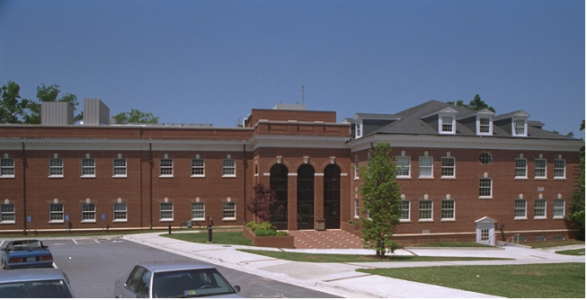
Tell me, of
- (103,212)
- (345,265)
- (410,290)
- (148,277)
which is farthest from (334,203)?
(148,277)

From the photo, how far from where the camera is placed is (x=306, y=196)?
135 ft

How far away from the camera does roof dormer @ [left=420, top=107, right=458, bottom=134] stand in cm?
3778

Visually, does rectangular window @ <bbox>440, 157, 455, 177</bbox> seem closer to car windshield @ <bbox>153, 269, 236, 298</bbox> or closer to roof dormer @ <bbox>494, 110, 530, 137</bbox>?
roof dormer @ <bbox>494, 110, 530, 137</bbox>

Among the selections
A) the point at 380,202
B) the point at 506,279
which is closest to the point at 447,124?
the point at 380,202

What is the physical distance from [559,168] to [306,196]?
20.1m

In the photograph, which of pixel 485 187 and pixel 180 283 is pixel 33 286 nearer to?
pixel 180 283

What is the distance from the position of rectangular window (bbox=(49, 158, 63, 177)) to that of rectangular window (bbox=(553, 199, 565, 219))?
39.2 metres

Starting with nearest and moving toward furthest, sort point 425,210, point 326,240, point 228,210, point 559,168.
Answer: point 326,240
point 425,210
point 559,168
point 228,210

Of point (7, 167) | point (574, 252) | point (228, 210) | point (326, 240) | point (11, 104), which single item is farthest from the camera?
point (11, 104)

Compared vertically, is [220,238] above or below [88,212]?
below

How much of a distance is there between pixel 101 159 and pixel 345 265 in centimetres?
2757

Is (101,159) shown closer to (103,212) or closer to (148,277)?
(103,212)

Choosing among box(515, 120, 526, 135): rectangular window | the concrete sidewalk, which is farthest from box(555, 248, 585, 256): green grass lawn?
box(515, 120, 526, 135): rectangular window

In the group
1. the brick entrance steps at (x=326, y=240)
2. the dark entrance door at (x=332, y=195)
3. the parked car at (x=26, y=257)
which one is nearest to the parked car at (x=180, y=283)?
the parked car at (x=26, y=257)
